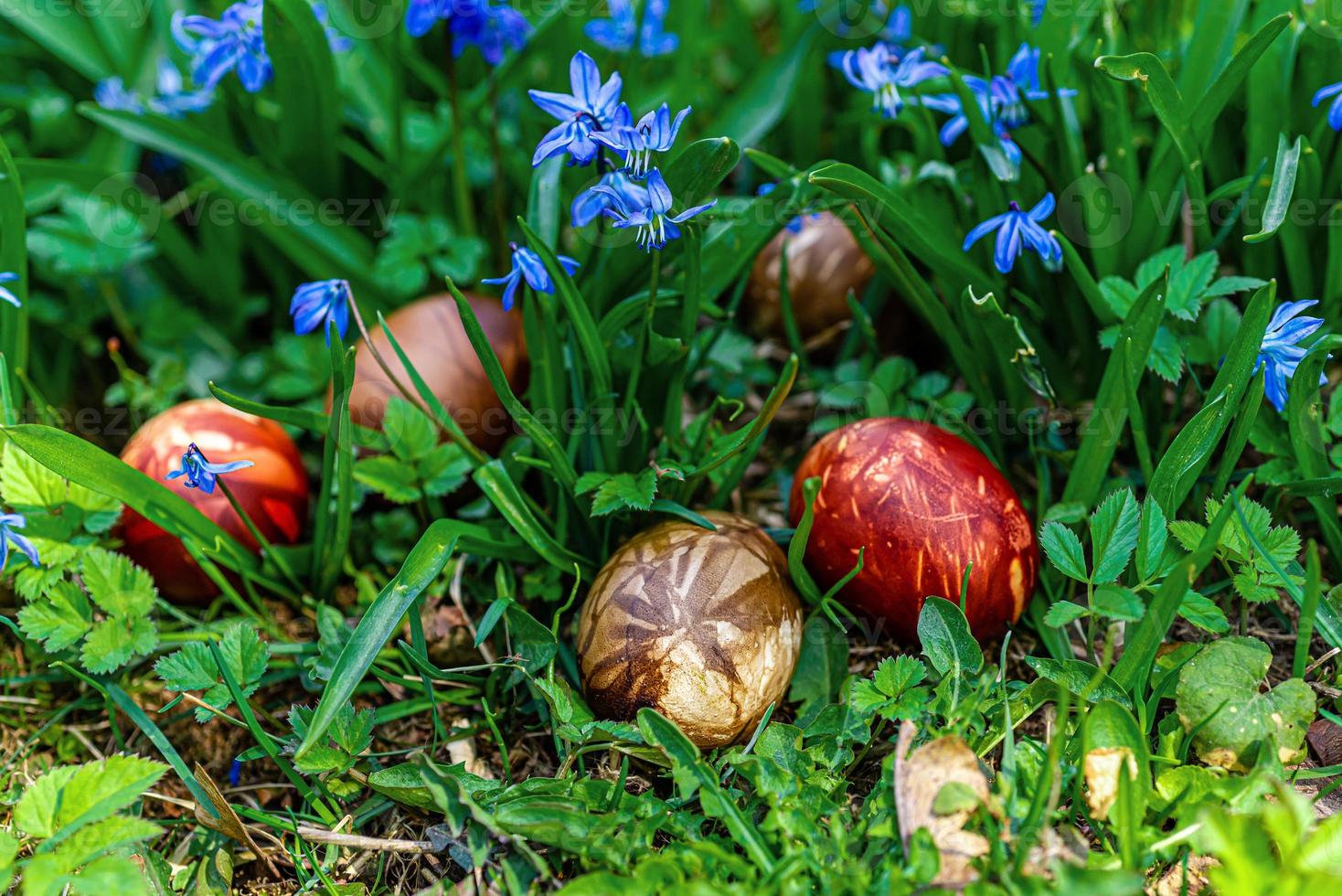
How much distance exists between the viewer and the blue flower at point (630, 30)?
2475mm

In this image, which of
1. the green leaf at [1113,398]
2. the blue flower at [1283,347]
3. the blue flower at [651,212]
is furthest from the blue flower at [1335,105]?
the blue flower at [651,212]

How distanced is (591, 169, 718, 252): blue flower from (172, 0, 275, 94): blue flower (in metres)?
1.00

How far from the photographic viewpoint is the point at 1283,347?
1.57 m

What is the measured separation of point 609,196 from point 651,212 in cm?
7

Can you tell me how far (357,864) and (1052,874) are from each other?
1.01m

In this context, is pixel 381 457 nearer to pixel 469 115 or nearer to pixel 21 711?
pixel 21 711

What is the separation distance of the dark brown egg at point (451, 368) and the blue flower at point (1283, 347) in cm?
131

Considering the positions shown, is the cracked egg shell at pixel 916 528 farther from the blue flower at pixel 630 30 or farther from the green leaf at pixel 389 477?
the blue flower at pixel 630 30

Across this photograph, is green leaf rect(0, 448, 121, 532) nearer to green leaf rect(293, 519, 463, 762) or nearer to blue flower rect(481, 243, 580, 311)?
green leaf rect(293, 519, 463, 762)

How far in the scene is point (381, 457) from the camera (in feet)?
6.07

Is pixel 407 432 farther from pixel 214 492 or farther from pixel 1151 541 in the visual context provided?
pixel 1151 541

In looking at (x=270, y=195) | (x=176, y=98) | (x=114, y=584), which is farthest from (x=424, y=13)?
(x=114, y=584)

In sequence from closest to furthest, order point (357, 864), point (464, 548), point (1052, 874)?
point (1052, 874) < point (357, 864) < point (464, 548)

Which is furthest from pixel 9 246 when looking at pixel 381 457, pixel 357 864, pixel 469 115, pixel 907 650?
pixel 907 650
